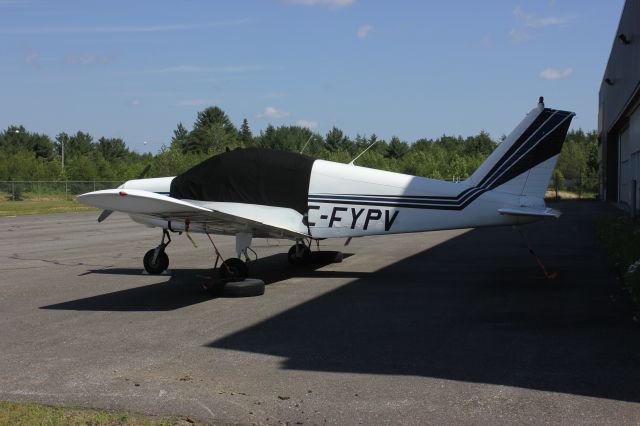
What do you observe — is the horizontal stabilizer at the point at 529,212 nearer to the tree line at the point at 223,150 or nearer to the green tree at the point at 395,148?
the tree line at the point at 223,150

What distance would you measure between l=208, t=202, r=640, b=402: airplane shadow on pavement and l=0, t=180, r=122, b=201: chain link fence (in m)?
46.0

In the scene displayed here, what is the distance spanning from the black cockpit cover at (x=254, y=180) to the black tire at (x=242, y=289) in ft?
5.97

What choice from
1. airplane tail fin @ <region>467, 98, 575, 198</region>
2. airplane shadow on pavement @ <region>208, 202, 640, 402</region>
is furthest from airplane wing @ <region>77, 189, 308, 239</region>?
airplane tail fin @ <region>467, 98, 575, 198</region>

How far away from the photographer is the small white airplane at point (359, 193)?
10.6m

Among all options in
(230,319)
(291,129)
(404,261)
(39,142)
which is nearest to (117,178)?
(291,129)

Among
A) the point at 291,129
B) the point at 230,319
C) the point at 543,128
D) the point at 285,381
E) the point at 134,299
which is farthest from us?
the point at 291,129

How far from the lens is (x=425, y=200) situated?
10.8 meters

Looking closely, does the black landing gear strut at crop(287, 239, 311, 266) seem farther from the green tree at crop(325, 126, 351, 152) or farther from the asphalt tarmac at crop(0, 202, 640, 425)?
the green tree at crop(325, 126, 351, 152)

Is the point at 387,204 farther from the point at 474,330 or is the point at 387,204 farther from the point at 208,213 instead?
the point at 474,330

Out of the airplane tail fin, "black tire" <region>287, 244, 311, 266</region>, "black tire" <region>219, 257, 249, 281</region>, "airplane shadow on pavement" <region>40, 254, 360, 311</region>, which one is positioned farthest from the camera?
"black tire" <region>287, 244, 311, 266</region>

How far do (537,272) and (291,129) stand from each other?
73698mm

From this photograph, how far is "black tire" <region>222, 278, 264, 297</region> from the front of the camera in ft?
31.4

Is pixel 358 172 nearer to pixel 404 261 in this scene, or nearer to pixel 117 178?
pixel 404 261

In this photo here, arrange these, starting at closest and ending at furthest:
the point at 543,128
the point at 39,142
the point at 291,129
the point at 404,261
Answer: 1. the point at 543,128
2. the point at 404,261
3. the point at 291,129
4. the point at 39,142
